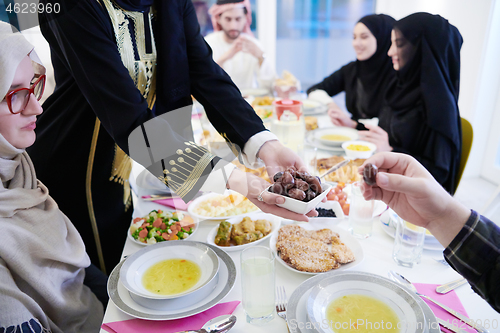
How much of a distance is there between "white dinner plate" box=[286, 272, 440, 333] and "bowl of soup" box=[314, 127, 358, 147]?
121 cm

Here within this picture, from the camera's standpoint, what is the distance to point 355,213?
1.13m

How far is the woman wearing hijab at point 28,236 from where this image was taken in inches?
33.6

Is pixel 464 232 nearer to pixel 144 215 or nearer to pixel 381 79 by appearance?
pixel 144 215

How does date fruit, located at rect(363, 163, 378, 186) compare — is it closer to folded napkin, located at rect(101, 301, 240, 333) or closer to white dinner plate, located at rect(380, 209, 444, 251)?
white dinner plate, located at rect(380, 209, 444, 251)

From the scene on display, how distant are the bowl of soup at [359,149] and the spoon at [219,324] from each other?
111 centimetres

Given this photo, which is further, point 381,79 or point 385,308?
point 381,79

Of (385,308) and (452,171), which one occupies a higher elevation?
(385,308)

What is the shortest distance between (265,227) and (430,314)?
1.65ft

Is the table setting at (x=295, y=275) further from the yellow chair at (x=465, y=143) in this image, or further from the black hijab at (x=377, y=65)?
the black hijab at (x=377, y=65)

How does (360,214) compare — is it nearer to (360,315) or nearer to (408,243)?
(408,243)

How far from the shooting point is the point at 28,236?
92cm

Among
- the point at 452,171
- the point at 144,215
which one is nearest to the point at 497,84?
the point at 452,171

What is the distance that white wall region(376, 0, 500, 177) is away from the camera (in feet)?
9.71

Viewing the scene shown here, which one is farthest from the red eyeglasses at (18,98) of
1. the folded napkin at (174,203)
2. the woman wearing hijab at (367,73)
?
the woman wearing hijab at (367,73)
